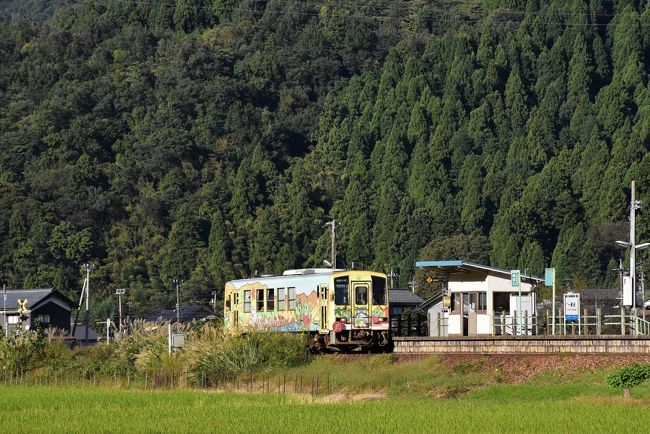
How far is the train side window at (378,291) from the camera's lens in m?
43.6

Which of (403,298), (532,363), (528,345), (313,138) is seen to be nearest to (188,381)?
(528,345)

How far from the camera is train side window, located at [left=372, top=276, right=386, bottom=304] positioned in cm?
4359

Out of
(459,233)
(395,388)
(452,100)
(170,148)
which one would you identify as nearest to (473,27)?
(452,100)

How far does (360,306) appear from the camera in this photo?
142 ft

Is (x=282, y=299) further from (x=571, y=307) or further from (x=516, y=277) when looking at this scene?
(x=571, y=307)

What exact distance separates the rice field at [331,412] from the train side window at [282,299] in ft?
26.5

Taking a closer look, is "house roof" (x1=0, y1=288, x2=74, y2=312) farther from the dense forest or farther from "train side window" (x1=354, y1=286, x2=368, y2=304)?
"train side window" (x1=354, y1=286, x2=368, y2=304)

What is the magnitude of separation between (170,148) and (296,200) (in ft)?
53.4

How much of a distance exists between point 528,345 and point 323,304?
7.83 meters

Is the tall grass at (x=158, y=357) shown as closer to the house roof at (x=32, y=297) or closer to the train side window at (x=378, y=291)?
the train side window at (x=378, y=291)

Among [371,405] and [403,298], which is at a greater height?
[403,298]

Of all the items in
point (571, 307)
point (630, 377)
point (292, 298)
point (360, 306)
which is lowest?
point (630, 377)

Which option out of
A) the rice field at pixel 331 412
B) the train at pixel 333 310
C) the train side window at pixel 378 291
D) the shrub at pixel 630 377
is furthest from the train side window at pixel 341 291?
the shrub at pixel 630 377

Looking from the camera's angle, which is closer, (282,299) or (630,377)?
(630,377)
